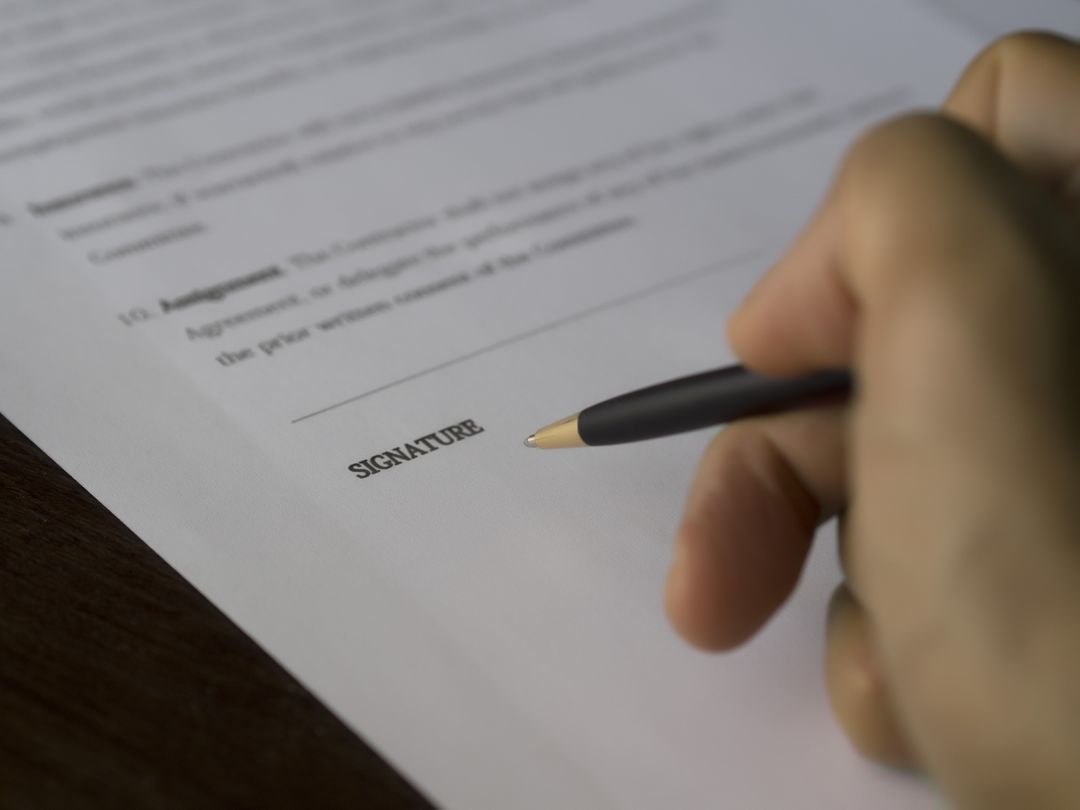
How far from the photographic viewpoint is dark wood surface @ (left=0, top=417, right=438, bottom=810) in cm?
31

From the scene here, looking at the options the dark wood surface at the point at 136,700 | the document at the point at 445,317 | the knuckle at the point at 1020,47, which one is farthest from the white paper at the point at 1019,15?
the dark wood surface at the point at 136,700

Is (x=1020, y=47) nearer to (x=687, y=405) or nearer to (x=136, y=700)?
(x=687, y=405)

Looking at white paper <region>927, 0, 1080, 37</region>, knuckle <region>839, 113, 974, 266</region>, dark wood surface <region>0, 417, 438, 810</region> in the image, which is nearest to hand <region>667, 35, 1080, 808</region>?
knuckle <region>839, 113, 974, 266</region>

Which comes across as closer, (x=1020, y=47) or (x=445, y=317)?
(x=1020, y=47)

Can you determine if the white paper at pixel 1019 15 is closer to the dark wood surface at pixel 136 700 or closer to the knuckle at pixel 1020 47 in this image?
the knuckle at pixel 1020 47

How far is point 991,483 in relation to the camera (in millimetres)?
234

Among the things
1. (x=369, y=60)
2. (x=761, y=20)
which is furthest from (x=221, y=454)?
(x=761, y=20)

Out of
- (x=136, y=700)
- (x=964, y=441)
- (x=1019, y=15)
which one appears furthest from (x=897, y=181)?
(x=1019, y=15)

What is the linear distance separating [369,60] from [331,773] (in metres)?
0.41

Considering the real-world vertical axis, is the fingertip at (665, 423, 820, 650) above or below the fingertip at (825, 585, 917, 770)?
above

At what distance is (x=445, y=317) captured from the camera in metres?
0.47

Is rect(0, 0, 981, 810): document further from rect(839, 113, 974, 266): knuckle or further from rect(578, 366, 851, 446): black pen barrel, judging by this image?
rect(839, 113, 974, 266): knuckle

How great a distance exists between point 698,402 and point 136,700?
6.7 inches

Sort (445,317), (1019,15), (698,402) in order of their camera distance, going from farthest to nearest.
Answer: (1019,15), (445,317), (698,402)
